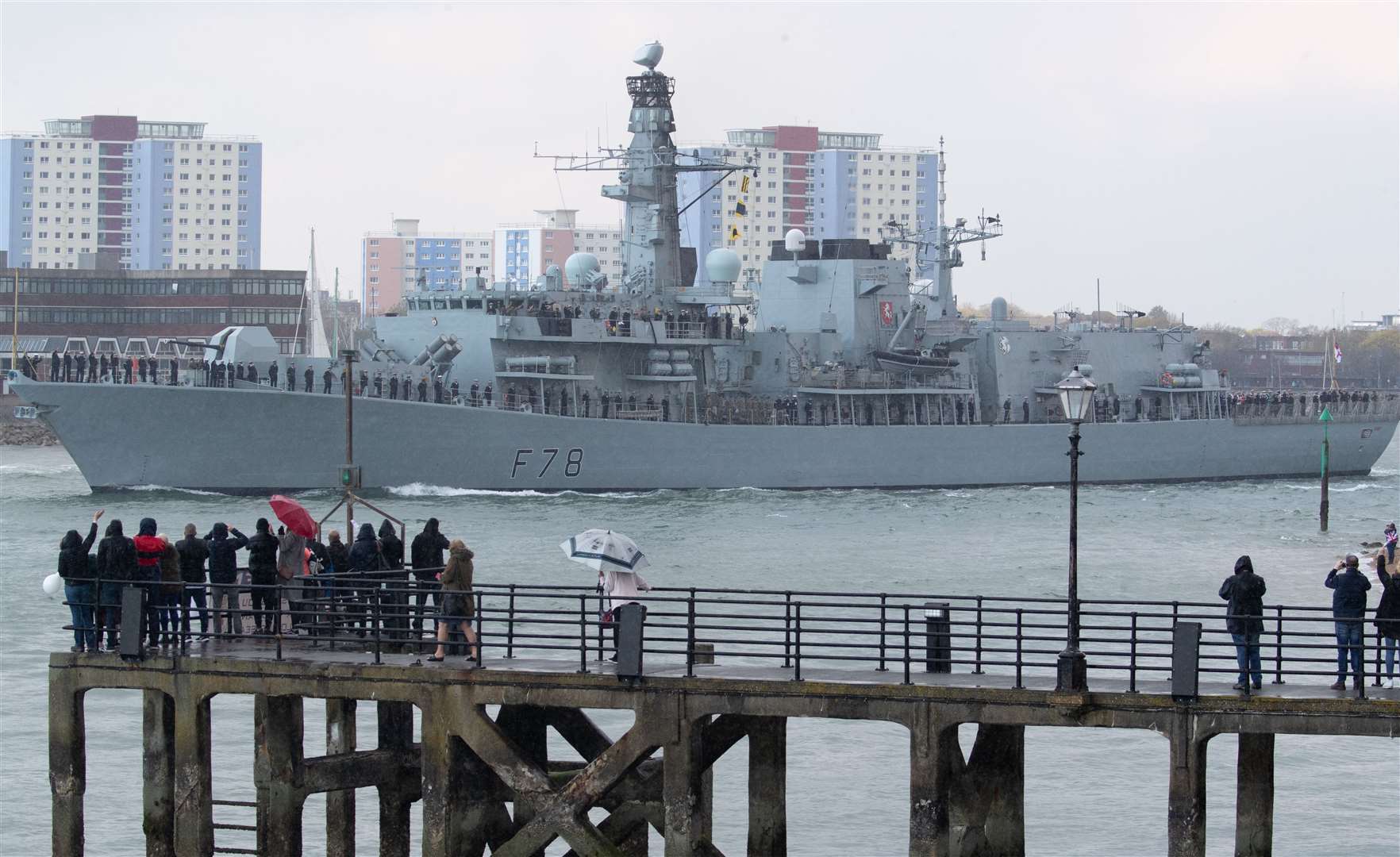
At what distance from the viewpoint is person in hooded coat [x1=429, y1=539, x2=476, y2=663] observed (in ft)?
45.5

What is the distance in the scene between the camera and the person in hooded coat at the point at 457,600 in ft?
45.5

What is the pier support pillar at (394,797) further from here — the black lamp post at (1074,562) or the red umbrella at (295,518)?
the black lamp post at (1074,562)

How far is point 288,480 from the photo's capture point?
4619 cm

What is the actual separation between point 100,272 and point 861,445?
192ft

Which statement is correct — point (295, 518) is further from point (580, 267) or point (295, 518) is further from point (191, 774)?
point (580, 267)

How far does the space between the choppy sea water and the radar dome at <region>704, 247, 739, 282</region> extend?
275 inches

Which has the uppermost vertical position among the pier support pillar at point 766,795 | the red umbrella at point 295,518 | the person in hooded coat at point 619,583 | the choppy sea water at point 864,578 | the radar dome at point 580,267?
the radar dome at point 580,267

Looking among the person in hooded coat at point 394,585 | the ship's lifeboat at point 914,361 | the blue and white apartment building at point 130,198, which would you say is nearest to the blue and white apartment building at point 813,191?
the blue and white apartment building at point 130,198

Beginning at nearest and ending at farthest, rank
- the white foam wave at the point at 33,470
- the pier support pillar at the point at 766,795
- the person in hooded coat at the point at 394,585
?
1. the pier support pillar at the point at 766,795
2. the person in hooded coat at the point at 394,585
3. the white foam wave at the point at 33,470

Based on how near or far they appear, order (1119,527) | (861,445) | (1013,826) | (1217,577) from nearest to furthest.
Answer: (1013,826)
(1217,577)
(1119,527)
(861,445)

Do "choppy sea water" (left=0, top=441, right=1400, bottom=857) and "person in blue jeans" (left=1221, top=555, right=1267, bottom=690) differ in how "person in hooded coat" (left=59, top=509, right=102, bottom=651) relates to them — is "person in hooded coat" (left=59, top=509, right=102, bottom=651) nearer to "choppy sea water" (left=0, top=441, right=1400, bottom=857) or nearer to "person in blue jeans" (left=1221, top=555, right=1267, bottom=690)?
"choppy sea water" (left=0, top=441, right=1400, bottom=857)

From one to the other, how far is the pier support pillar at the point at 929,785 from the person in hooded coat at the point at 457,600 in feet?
10.9

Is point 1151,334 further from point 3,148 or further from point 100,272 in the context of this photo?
point 3,148

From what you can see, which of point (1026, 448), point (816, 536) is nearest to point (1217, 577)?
point (816, 536)
